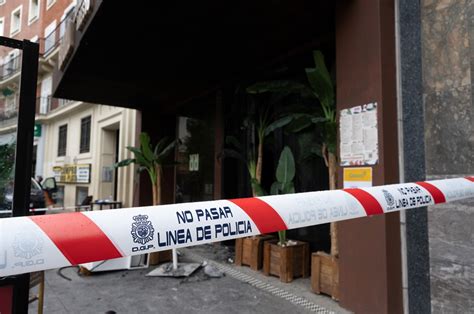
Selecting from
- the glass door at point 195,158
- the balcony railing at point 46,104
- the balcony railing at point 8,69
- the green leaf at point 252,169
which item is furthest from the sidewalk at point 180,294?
the balcony railing at point 46,104

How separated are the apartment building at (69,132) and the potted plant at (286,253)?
6.89m

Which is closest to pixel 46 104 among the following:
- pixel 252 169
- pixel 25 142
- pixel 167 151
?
pixel 167 151

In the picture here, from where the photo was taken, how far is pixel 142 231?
1292mm

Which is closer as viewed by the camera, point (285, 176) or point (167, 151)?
point (285, 176)

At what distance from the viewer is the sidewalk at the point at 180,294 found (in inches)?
144

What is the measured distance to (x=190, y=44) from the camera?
15.9 ft

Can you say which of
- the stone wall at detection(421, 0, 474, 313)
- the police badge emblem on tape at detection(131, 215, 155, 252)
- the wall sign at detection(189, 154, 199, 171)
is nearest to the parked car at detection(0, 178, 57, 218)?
the police badge emblem on tape at detection(131, 215, 155, 252)

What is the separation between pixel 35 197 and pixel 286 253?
7415 mm

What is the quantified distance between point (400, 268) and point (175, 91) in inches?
212

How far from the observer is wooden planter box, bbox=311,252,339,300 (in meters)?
3.73

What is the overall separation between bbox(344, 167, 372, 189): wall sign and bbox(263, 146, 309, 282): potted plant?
3.68 ft

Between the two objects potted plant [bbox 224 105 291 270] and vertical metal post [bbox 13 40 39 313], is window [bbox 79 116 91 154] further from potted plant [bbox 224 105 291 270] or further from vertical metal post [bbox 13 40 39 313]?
vertical metal post [bbox 13 40 39 313]

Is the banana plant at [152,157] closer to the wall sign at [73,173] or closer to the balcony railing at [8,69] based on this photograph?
the balcony railing at [8,69]

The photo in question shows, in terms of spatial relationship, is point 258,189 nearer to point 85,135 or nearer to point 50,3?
point 85,135
